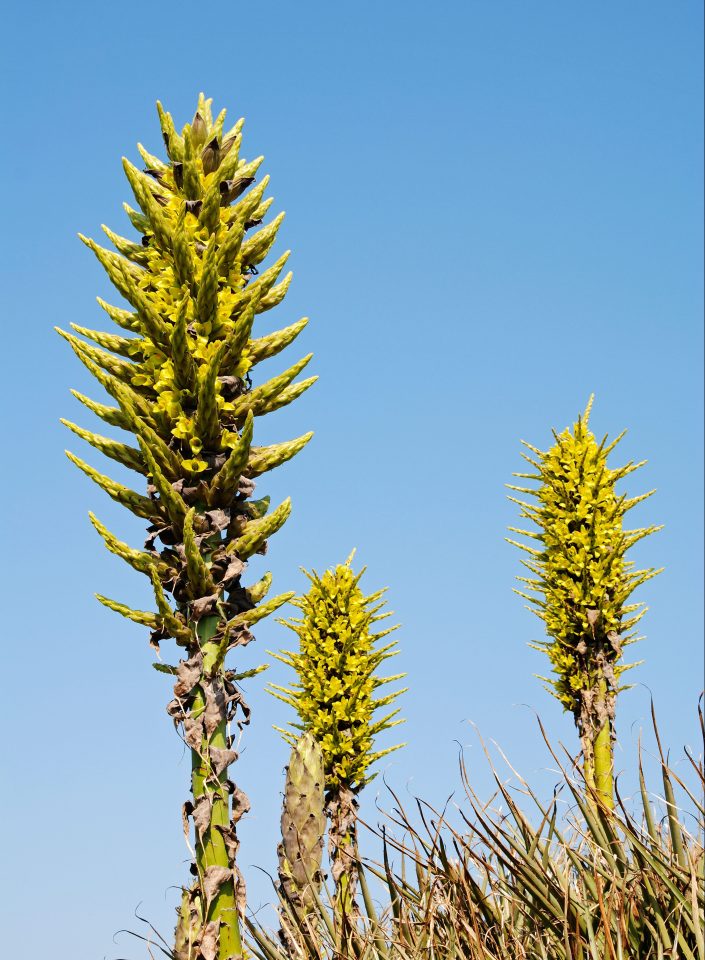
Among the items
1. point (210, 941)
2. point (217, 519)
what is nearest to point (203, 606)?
point (217, 519)

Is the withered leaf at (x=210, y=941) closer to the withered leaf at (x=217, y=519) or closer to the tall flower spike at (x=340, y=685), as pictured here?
the withered leaf at (x=217, y=519)

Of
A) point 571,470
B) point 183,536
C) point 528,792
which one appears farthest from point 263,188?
point 571,470

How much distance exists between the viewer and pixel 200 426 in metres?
8.31

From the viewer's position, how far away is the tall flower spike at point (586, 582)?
48.2 feet

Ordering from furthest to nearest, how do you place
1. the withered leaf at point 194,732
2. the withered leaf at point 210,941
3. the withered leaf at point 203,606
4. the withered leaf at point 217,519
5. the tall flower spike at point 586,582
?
the tall flower spike at point 586,582 < the withered leaf at point 217,519 < the withered leaf at point 203,606 < the withered leaf at point 194,732 < the withered leaf at point 210,941

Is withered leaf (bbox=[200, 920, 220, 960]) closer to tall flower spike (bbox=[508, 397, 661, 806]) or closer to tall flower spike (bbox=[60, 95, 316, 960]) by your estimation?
tall flower spike (bbox=[60, 95, 316, 960])

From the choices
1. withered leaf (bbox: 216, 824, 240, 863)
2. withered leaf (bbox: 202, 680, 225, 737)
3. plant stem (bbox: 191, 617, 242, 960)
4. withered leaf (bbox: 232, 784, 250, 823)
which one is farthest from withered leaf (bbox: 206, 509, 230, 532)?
withered leaf (bbox: 216, 824, 240, 863)

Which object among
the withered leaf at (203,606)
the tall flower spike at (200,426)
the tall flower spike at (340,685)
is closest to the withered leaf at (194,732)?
the tall flower spike at (200,426)

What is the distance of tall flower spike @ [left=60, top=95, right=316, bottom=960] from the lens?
7.59 metres

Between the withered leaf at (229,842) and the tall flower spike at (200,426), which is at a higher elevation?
the tall flower spike at (200,426)

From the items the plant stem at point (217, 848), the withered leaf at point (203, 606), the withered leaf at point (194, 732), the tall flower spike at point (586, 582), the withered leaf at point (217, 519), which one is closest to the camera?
the plant stem at point (217, 848)

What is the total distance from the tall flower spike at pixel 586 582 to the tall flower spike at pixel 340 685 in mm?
2670

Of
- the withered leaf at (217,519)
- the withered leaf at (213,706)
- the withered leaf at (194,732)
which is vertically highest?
the withered leaf at (217,519)

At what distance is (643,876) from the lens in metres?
5.87
